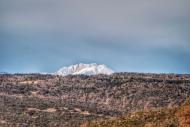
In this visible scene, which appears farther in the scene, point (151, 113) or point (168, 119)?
point (151, 113)

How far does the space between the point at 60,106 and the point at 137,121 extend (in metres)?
135

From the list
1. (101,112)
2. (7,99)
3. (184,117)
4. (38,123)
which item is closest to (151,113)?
(184,117)

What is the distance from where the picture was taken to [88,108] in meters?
192

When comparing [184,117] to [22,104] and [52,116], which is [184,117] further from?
[22,104]

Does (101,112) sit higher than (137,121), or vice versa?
(101,112)

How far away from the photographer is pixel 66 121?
480 feet

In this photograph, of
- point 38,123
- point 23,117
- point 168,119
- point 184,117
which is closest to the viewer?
point 184,117

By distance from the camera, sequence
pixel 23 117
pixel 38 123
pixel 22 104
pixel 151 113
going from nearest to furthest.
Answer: pixel 151 113
pixel 38 123
pixel 23 117
pixel 22 104

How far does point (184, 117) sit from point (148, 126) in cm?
395

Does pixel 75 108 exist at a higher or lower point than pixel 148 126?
higher

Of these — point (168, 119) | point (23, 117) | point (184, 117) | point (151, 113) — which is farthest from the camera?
point (23, 117)

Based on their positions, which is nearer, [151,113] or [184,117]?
[184,117]

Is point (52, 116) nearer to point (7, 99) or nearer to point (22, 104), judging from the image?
point (22, 104)

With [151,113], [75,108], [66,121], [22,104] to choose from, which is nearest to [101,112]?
[75,108]
